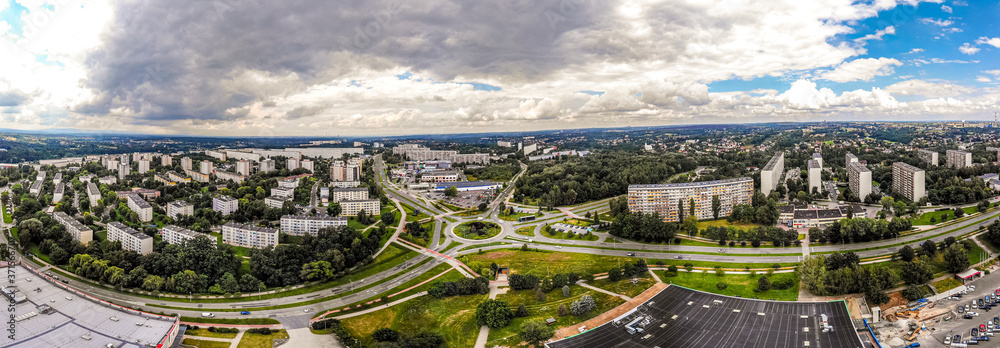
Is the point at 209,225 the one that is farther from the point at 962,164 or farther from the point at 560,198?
the point at 962,164

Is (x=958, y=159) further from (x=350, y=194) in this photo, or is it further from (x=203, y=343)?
(x=203, y=343)

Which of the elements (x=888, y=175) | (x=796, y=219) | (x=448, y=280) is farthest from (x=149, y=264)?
(x=888, y=175)

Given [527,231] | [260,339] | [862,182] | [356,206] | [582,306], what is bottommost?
[260,339]

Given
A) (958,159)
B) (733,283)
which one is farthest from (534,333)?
(958,159)

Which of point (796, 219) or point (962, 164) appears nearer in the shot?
point (796, 219)

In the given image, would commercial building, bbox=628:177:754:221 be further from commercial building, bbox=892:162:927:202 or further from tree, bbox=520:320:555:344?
tree, bbox=520:320:555:344

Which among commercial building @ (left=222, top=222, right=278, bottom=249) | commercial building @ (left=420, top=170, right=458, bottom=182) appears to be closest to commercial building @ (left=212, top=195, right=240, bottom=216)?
commercial building @ (left=222, top=222, right=278, bottom=249)

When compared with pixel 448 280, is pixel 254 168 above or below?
above

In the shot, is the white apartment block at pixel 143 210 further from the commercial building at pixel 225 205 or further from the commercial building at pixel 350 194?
the commercial building at pixel 350 194
